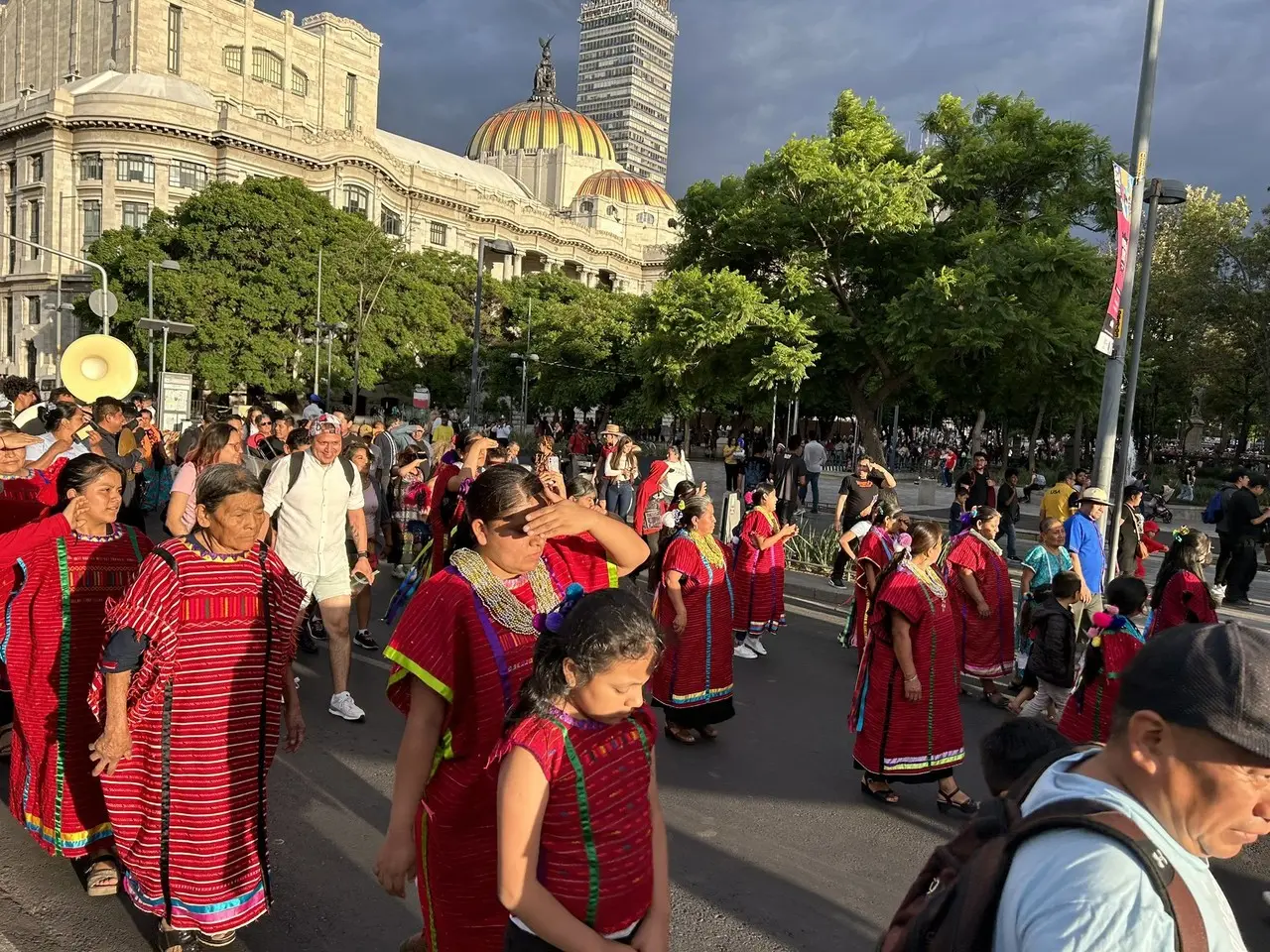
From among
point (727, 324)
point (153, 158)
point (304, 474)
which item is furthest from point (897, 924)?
point (153, 158)

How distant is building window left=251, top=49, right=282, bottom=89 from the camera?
6762 centimetres

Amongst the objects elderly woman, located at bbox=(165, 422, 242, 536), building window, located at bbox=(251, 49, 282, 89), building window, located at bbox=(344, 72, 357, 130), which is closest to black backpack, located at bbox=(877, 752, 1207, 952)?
elderly woman, located at bbox=(165, 422, 242, 536)

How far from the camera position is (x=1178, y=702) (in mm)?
1148

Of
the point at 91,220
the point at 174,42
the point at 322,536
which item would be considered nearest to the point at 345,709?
the point at 322,536

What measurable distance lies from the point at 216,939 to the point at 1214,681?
3.14 m

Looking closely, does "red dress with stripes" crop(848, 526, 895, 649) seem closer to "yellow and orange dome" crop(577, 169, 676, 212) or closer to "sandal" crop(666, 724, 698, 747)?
"sandal" crop(666, 724, 698, 747)

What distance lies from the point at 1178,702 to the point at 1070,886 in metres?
0.28

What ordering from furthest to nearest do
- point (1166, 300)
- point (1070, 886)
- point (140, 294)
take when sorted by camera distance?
point (140, 294)
point (1166, 300)
point (1070, 886)

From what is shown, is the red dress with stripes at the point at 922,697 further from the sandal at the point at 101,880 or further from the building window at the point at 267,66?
the building window at the point at 267,66

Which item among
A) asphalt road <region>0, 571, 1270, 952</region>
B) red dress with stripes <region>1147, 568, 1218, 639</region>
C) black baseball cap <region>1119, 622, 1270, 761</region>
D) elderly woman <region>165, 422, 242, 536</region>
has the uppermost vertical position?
black baseball cap <region>1119, 622, 1270, 761</region>

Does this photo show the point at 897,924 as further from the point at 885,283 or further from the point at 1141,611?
the point at 885,283

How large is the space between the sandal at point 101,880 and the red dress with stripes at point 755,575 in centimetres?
514

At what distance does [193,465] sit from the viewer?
220 inches

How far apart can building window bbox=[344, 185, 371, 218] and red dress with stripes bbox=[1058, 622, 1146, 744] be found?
57.5 meters
